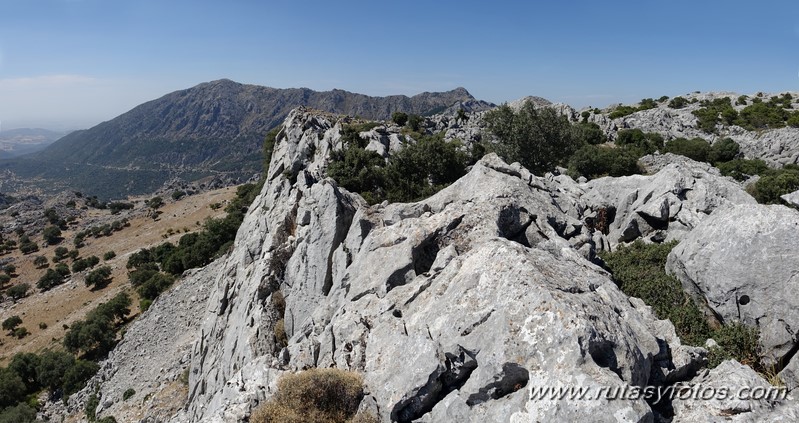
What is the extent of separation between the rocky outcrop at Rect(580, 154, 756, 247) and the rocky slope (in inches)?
3.4

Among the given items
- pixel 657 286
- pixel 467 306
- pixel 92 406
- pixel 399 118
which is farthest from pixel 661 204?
pixel 399 118

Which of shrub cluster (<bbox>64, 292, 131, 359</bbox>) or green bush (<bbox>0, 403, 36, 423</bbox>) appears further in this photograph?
shrub cluster (<bbox>64, 292, 131, 359</bbox>)

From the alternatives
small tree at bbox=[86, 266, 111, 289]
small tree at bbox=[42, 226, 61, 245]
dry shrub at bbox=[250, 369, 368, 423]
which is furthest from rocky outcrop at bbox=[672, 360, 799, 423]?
small tree at bbox=[42, 226, 61, 245]

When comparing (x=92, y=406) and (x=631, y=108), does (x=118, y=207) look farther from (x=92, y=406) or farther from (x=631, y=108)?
(x=631, y=108)

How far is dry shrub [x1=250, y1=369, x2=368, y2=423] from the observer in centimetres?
1204

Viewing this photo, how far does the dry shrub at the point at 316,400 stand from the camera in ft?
39.5

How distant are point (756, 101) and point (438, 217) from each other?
111m

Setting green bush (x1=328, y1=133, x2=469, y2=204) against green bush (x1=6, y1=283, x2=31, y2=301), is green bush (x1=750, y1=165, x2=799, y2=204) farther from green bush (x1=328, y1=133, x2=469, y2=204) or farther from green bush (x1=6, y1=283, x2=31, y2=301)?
green bush (x1=6, y1=283, x2=31, y2=301)

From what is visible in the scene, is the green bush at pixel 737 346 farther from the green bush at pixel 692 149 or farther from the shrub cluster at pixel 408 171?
the green bush at pixel 692 149

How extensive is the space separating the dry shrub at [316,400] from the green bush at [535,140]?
34.3 metres

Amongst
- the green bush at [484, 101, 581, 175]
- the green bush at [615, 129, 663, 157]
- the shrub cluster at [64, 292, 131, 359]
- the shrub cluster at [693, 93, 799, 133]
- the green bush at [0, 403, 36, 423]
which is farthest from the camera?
the shrub cluster at [693, 93, 799, 133]

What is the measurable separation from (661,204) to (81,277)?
98.9 meters

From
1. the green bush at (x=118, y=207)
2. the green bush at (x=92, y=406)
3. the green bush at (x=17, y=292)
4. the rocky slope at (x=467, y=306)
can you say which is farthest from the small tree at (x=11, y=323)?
the green bush at (x=118, y=207)

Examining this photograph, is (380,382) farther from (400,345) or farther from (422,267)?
(422,267)
